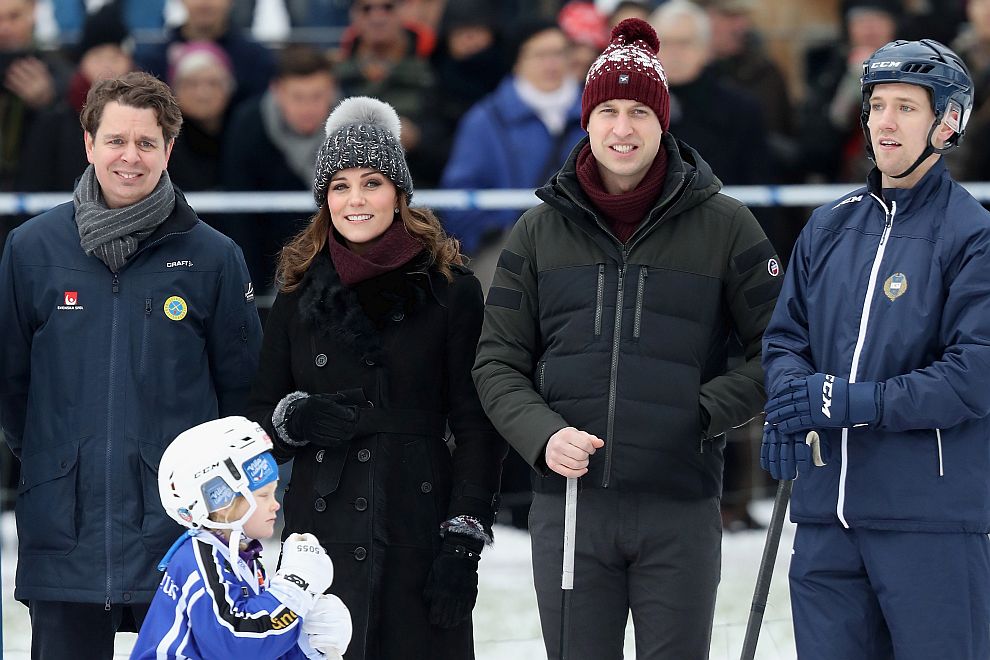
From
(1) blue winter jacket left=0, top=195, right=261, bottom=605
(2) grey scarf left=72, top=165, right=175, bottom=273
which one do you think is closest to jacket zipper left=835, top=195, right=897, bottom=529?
(1) blue winter jacket left=0, top=195, right=261, bottom=605

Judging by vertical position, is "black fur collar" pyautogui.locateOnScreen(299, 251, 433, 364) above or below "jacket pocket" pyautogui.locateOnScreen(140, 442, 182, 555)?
above

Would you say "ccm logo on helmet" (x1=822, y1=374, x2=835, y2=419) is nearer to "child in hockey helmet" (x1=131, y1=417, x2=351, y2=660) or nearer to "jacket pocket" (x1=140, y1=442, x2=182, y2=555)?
"child in hockey helmet" (x1=131, y1=417, x2=351, y2=660)

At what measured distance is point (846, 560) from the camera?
406 centimetres

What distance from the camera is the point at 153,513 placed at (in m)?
4.45

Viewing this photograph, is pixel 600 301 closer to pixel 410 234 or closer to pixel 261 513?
pixel 410 234

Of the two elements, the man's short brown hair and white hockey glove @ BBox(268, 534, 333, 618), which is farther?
the man's short brown hair

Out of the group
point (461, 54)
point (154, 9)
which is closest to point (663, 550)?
point (461, 54)

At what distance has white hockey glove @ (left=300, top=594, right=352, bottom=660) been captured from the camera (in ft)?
12.7

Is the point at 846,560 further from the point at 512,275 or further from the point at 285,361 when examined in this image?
the point at 285,361

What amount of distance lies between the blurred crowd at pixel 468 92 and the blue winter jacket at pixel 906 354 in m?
3.53

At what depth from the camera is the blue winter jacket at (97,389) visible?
14.5 feet

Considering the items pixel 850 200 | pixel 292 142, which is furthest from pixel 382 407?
pixel 292 142

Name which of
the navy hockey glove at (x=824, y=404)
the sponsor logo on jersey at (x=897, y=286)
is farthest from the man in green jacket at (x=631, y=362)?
the sponsor logo on jersey at (x=897, y=286)

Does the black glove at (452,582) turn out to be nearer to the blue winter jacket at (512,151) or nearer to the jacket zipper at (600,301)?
the jacket zipper at (600,301)
